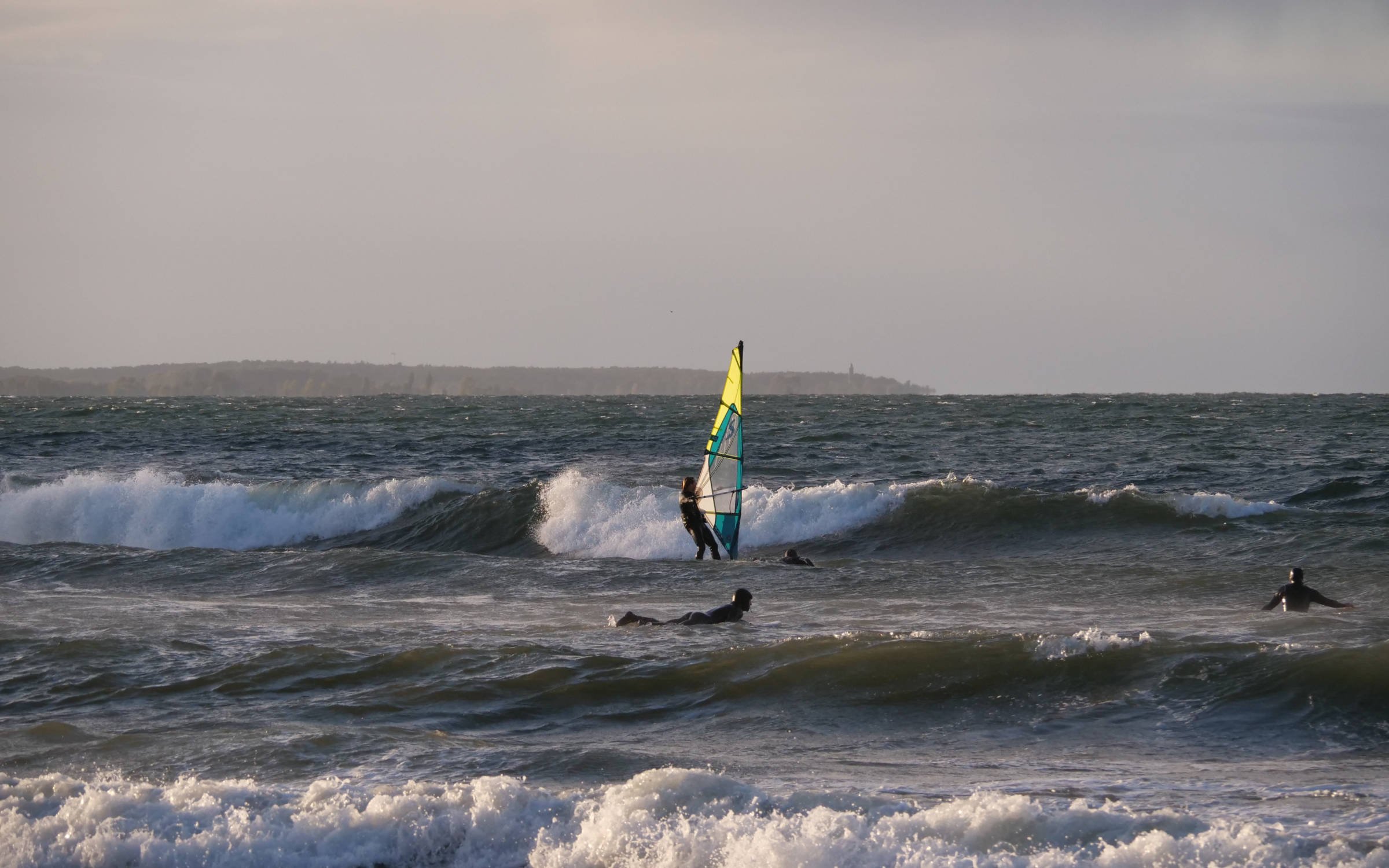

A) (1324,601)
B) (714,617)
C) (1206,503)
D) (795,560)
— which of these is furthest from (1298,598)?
(1206,503)

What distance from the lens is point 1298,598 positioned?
37.1 ft

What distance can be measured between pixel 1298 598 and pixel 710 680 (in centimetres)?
551

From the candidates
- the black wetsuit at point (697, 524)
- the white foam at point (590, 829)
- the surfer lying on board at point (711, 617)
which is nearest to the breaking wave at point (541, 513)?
the black wetsuit at point (697, 524)

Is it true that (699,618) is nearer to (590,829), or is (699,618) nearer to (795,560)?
(795,560)

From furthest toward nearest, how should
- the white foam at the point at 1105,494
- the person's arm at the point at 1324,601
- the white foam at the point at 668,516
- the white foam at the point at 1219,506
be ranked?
the white foam at the point at 668,516 → the white foam at the point at 1105,494 → the white foam at the point at 1219,506 → the person's arm at the point at 1324,601

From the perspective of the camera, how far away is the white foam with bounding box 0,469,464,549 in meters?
21.2

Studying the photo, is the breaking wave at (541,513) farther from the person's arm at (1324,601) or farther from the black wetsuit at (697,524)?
the person's arm at (1324,601)

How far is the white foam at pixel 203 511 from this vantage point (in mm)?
21219

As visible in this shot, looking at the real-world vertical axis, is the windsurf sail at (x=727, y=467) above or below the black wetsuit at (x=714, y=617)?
above

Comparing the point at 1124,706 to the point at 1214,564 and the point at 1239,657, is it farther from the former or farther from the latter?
the point at 1214,564

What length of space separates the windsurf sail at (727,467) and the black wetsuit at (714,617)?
2.77 m

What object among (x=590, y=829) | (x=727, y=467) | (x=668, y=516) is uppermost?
(x=727, y=467)

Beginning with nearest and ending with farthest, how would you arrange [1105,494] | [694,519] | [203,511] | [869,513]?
[694,519] < [1105,494] < [869,513] < [203,511]

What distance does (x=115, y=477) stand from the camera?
24000mm
